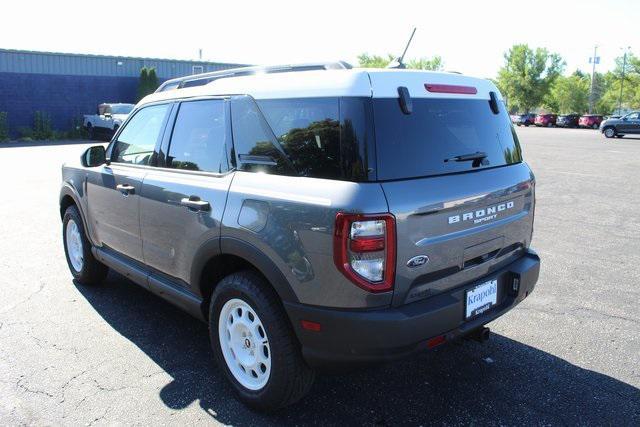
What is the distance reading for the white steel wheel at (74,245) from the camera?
5.09m

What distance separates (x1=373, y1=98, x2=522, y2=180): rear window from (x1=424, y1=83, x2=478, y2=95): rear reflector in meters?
0.05

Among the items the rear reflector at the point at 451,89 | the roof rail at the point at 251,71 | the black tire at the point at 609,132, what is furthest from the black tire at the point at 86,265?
the black tire at the point at 609,132

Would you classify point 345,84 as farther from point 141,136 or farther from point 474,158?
point 141,136

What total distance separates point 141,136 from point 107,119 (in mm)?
22635

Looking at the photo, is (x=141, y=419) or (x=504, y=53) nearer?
(x=141, y=419)

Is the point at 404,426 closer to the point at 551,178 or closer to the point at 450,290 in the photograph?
the point at 450,290

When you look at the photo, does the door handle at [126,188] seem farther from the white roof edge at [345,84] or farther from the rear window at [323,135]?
the rear window at [323,135]

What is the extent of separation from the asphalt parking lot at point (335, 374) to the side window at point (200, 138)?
139 centimetres

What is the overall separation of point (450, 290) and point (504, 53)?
79188 millimetres

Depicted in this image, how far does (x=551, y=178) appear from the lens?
12.3m

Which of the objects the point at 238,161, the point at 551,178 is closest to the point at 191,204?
the point at 238,161

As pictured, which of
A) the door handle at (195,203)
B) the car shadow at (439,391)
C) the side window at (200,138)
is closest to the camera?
the car shadow at (439,391)

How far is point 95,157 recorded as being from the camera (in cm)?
457

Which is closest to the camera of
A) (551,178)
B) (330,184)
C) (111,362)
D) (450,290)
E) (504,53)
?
(330,184)
